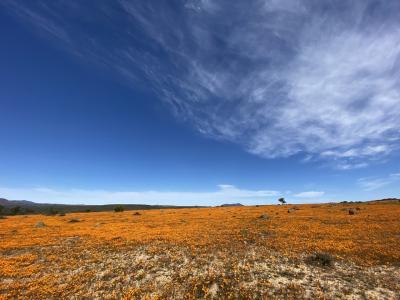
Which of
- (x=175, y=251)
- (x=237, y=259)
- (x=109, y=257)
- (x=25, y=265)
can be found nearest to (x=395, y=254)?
(x=237, y=259)

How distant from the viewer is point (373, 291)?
39.0 feet

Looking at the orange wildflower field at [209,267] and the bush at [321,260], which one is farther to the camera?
the bush at [321,260]

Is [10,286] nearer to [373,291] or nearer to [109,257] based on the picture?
[109,257]

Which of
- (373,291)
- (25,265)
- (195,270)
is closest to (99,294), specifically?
(195,270)

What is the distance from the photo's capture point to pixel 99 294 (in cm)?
1284

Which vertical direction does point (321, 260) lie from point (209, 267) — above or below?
above

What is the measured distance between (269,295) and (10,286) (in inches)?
608

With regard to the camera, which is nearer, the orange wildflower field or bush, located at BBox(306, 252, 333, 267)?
the orange wildflower field

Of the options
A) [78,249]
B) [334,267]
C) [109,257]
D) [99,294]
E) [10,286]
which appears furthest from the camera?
[78,249]

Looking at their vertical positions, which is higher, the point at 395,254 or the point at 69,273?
the point at 395,254

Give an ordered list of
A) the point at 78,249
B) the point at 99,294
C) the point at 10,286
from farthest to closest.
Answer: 1. the point at 78,249
2. the point at 10,286
3. the point at 99,294

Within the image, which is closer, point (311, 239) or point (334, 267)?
point (334, 267)

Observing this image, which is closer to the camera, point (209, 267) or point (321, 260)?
point (209, 267)

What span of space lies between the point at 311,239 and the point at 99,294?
19.7 metres
